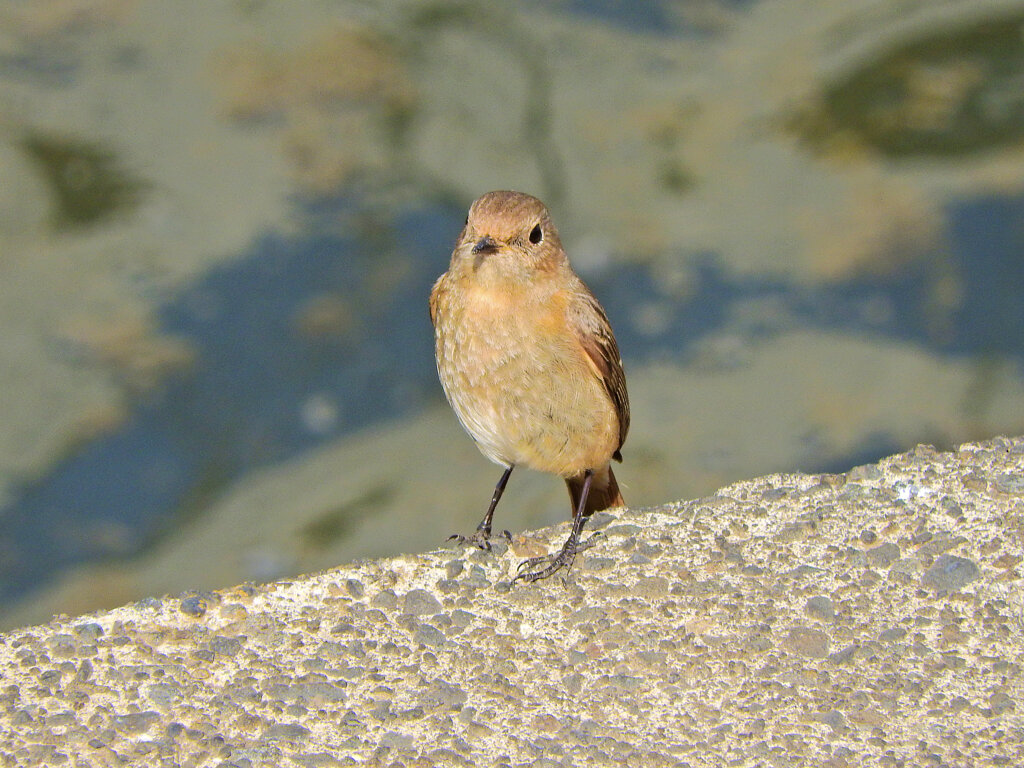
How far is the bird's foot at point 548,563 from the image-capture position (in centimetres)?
350

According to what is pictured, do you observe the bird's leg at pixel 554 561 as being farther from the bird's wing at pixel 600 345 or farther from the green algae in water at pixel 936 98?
the green algae in water at pixel 936 98

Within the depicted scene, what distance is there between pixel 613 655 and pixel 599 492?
1.61 meters

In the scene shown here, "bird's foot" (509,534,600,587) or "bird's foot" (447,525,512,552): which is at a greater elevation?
"bird's foot" (447,525,512,552)

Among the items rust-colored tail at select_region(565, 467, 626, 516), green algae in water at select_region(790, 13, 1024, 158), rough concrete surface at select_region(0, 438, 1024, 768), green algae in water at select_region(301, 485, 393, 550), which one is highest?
green algae in water at select_region(790, 13, 1024, 158)

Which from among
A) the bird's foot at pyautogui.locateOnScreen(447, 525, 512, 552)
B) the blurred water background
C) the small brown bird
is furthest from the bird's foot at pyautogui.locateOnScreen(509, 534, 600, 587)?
the blurred water background

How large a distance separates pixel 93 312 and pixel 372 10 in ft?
9.65

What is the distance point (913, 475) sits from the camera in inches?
146

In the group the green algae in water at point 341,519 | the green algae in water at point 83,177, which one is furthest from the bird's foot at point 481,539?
the green algae in water at point 83,177

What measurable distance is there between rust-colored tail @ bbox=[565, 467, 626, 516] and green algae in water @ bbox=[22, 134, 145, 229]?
4899mm

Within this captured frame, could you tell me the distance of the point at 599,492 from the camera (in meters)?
4.80

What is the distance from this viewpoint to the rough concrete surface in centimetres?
294

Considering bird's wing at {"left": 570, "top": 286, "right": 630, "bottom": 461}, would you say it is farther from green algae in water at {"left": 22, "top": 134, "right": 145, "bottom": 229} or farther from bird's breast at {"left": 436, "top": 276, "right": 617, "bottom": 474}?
green algae in water at {"left": 22, "top": 134, "right": 145, "bottom": 229}

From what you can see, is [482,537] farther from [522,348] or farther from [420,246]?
[420,246]

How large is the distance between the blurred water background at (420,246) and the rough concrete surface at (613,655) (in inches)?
165
